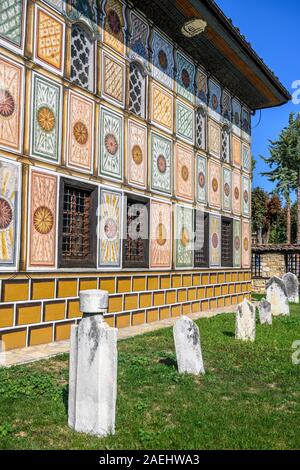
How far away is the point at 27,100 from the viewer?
761 cm

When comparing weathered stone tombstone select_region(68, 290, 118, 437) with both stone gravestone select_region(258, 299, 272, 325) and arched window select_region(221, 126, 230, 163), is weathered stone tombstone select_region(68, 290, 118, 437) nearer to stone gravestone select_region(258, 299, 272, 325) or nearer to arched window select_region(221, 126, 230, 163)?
stone gravestone select_region(258, 299, 272, 325)

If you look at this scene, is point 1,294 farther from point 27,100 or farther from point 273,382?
point 273,382

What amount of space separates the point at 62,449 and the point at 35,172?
5.15m

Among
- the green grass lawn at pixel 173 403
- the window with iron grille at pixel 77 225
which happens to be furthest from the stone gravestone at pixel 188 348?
the window with iron grille at pixel 77 225

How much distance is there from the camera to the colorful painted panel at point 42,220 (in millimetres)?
7609

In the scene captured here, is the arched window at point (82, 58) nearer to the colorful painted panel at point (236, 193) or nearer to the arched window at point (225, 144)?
the arched window at point (225, 144)

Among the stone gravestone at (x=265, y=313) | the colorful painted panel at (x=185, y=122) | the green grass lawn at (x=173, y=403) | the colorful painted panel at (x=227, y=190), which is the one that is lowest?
the green grass lawn at (x=173, y=403)

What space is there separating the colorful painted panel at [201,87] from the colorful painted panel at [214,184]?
190 cm

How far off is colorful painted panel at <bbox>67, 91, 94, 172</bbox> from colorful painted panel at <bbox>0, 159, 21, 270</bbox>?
4.56ft

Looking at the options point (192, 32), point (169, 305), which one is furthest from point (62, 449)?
point (192, 32)

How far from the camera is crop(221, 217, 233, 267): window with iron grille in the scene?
15.0 meters

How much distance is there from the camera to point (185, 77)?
12.7m

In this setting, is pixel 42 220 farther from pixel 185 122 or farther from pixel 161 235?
pixel 185 122

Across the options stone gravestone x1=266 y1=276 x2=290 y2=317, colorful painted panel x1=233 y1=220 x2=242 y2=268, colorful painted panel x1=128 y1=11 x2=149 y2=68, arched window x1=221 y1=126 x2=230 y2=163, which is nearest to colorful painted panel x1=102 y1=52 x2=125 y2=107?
colorful painted panel x1=128 y1=11 x2=149 y2=68
